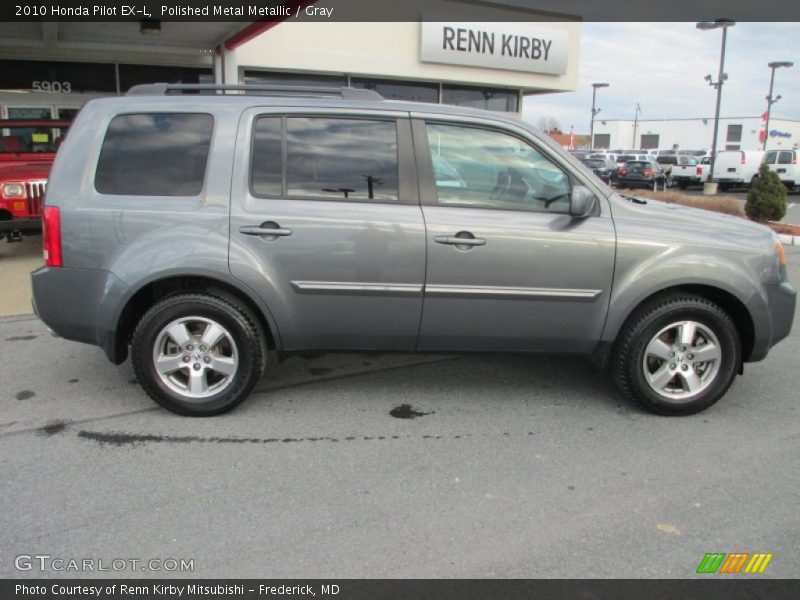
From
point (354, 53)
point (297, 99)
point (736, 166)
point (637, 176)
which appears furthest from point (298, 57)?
point (736, 166)

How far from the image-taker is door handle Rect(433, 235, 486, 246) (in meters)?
3.96

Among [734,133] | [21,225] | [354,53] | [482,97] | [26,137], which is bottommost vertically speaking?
[21,225]

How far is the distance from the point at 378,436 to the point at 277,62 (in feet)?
36.9

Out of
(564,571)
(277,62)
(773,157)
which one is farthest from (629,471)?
(773,157)

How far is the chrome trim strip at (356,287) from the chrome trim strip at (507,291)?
0.11m

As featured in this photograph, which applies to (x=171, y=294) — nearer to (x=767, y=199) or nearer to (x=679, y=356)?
(x=679, y=356)

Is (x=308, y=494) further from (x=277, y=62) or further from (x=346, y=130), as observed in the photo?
(x=277, y=62)

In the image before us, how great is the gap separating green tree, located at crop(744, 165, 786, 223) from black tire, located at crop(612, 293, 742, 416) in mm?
12231

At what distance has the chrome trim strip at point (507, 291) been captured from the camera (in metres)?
4.01

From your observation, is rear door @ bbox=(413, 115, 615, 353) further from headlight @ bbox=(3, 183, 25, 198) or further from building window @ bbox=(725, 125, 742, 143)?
building window @ bbox=(725, 125, 742, 143)

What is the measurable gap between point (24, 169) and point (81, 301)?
566 centimetres

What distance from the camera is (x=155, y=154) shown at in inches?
159

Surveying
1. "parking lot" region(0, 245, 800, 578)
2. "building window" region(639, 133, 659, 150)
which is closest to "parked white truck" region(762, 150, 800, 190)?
"parking lot" region(0, 245, 800, 578)

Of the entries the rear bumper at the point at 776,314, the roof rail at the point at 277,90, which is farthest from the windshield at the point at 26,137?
the rear bumper at the point at 776,314
